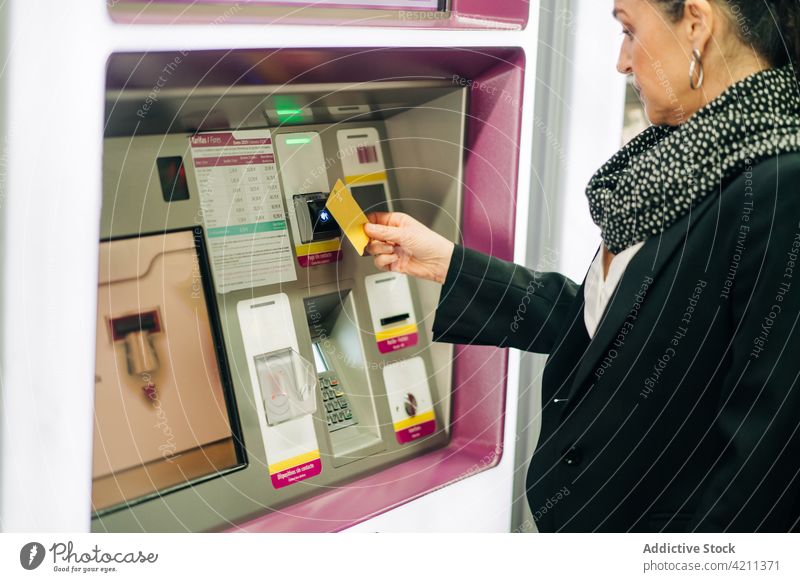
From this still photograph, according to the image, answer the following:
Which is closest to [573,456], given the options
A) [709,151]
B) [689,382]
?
[689,382]

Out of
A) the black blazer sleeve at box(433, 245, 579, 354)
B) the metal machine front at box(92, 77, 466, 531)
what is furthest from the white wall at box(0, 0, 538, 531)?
the black blazer sleeve at box(433, 245, 579, 354)

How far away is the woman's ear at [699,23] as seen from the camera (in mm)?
1085

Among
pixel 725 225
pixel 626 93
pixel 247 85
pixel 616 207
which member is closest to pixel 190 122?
pixel 247 85

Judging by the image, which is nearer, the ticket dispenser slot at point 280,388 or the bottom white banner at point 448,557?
the bottom white banner at point 448,557

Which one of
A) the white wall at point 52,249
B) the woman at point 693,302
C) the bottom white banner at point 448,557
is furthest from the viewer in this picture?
the bottom white banner at point 448,557

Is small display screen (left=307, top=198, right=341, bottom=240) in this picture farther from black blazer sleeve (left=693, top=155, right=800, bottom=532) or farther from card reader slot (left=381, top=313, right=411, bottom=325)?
black blazer sleeve (left=693, top=155, right=800, bottom=532)

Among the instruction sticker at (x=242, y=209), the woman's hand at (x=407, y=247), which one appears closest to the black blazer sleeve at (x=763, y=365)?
the woman's hand at (x=407, y=247)

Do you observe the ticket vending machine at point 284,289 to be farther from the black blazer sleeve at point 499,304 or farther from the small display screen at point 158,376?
the black blazer sleeve at point 499,304

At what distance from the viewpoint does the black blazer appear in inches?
40.7

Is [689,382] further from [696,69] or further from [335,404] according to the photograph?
[335,404]

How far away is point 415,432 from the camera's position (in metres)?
1.67

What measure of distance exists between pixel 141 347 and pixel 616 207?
877 mm

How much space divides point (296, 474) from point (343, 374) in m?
0.25

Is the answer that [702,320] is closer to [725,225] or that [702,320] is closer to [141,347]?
[725,225]
